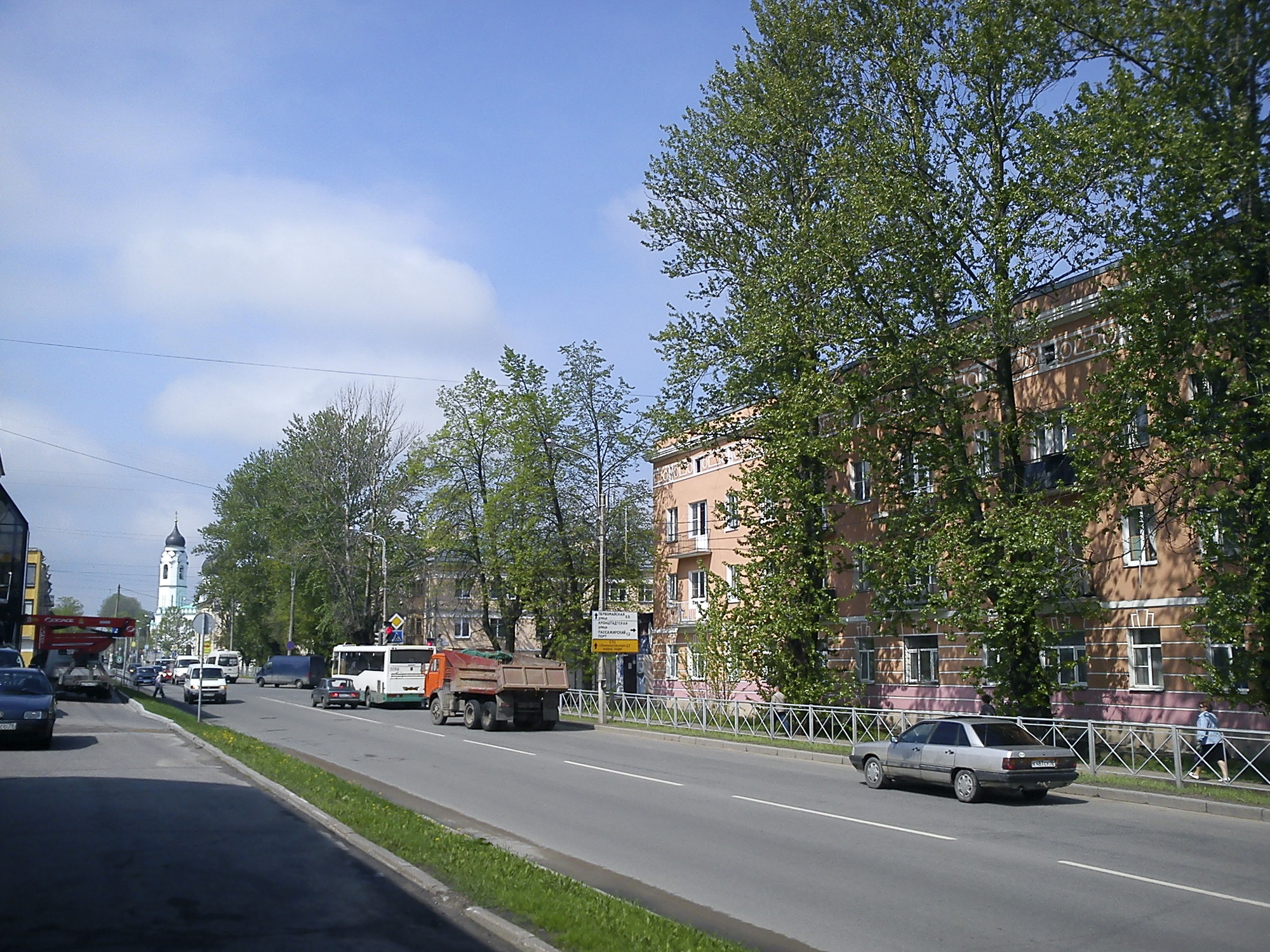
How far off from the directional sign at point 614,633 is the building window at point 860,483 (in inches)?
352

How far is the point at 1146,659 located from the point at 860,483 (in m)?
12.0

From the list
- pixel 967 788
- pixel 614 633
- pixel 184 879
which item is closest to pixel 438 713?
pixel 614 633

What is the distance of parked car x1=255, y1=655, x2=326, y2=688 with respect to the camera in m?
71.8

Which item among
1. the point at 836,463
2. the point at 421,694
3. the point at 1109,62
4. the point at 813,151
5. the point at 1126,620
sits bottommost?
the point at 421,694

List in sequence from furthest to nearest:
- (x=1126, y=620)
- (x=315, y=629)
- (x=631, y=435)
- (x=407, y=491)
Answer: (x=315, y=629) < (x=407, y=491) < (x=631, y=435) < (x=1126, y=620)

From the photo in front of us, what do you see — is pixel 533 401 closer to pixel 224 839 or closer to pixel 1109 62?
pixel 1109 62

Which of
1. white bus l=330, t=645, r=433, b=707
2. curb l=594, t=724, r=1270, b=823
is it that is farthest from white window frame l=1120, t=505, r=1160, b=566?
white bus l=330, t=645, r=433, b=707

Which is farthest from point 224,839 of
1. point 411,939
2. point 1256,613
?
point 1256,613

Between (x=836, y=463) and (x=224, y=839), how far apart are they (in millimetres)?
21918

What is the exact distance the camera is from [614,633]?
3759 centimetres

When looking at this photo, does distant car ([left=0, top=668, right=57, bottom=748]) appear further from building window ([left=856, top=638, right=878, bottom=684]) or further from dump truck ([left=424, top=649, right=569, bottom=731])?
building window ([left=856, top=638, right=878, bottom=684])

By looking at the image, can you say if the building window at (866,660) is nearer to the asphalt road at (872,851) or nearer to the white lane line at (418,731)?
the asphalt road at (872,851)

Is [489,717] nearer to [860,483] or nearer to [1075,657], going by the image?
[860,483]

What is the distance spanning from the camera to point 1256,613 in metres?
19.3
